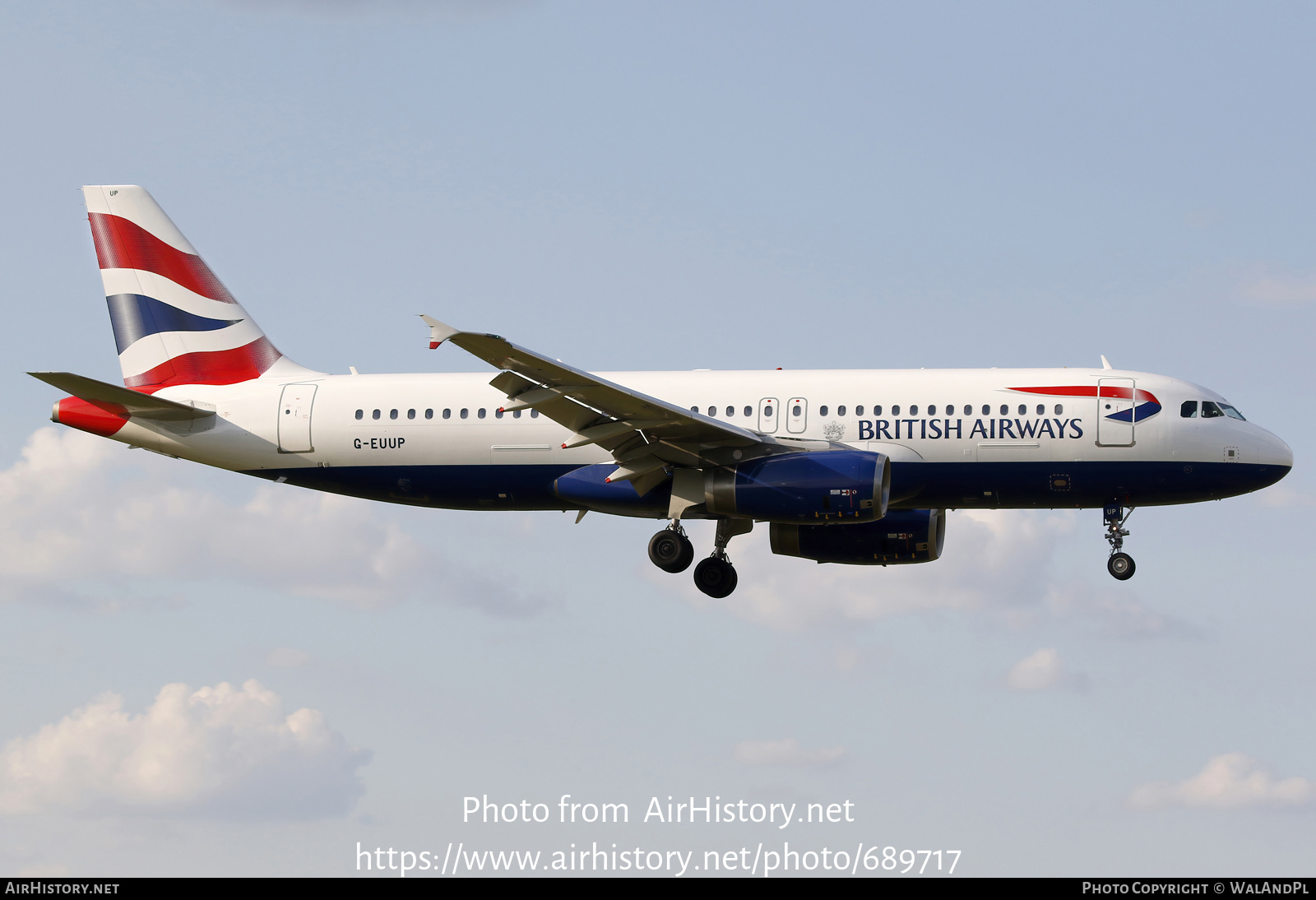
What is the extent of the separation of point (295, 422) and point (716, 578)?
11059 millimetres

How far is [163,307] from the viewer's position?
3953 cm

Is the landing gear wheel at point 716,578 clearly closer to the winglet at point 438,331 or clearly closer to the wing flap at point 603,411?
the wing flap at point 603,411

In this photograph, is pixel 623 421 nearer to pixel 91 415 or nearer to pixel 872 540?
pixel 872 540

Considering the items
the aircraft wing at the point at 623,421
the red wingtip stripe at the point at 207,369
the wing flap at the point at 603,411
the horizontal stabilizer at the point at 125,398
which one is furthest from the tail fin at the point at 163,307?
the wing flap at the point at 603,411

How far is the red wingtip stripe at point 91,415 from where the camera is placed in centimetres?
3712

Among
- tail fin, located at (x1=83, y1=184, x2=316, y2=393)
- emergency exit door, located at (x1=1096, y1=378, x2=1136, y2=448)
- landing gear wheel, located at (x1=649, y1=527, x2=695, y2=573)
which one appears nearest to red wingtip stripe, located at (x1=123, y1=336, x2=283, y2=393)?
tail fin, located at (x1=83, y1=184, x2=316, y2=393)

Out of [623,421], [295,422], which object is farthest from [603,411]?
[295,422]

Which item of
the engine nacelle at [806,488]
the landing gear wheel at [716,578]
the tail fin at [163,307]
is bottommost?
the landing gear wheel at [716,578]

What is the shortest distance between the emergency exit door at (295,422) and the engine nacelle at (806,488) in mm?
10480

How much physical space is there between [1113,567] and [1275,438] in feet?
15.3

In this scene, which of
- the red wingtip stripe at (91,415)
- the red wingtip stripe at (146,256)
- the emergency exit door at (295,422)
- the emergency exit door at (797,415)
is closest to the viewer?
the emergency exit door at (797,415)

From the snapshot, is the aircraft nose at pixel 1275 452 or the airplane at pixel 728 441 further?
the aircraft nose at pixel 1275 452

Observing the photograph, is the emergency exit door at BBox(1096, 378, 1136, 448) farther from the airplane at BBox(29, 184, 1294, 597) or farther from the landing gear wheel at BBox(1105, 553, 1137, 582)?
the landing gear wheel at BBox(1105, 553, 1137, 582)

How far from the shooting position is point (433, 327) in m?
27.1
